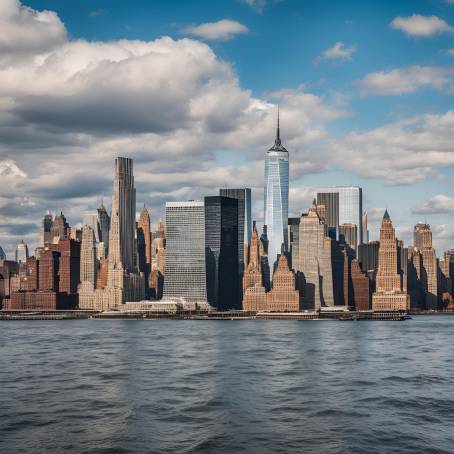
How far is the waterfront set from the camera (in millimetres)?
63062

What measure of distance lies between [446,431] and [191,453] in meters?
23.8

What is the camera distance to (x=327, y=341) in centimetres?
19038

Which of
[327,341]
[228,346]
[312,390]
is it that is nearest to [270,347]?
[228,346]

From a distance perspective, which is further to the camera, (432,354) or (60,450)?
(432,354)

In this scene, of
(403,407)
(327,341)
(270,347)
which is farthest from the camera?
(327,341)

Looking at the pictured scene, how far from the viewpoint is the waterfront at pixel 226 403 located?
63.1m

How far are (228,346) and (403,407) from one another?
9030 cm

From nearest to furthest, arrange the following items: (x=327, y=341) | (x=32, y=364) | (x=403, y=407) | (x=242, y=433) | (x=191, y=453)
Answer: (x=191, y=453) < (x=242, y=433) < (x=403, y=407) < (x=32, y=364) < (x=327, y=341)

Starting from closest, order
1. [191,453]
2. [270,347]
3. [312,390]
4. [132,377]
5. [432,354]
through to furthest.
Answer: [191,453] → [312,390] → [132,377] → [432,354] → [270,347]

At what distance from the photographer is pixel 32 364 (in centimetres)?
12269

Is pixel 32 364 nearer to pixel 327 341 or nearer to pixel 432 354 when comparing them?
pixel 432 354

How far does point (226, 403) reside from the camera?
81000 mm

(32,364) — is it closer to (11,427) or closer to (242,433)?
(11,427)

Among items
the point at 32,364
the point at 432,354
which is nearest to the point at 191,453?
the point at 32,364
